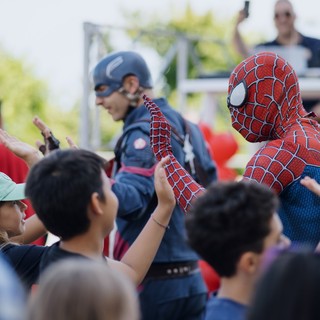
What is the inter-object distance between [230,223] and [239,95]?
125 centimetres

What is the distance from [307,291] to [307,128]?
1829 mm

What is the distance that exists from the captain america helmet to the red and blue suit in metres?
1.70

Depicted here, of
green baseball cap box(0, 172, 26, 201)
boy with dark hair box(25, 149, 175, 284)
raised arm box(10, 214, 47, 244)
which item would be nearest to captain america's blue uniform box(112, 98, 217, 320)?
raised arm box(10, 214, 47, 244)

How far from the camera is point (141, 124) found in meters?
5.67

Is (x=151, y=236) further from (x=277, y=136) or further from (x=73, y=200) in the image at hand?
(x=277, y=136)

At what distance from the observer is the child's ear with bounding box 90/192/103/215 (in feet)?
11.5

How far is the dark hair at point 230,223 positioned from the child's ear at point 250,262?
Answer: 12 millimetres

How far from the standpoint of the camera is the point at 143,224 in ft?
18.6

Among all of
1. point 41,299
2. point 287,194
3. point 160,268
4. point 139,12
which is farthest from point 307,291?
point 139,12

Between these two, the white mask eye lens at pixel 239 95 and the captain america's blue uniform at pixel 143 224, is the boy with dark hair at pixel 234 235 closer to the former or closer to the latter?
the white mask eye lens at pixel 239 95

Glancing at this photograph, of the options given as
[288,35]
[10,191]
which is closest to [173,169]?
[10,191]

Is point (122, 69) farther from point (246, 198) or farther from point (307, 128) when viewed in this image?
point (246, 198)

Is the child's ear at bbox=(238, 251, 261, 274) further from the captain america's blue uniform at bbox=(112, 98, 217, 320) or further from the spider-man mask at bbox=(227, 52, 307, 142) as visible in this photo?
the captain america's blue uniform at bbox=(112, 98, 217, 320)

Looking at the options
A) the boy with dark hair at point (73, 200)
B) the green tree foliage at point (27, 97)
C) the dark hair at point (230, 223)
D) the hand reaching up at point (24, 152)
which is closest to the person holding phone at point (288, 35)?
the hand reaching up at point (24, 152)
